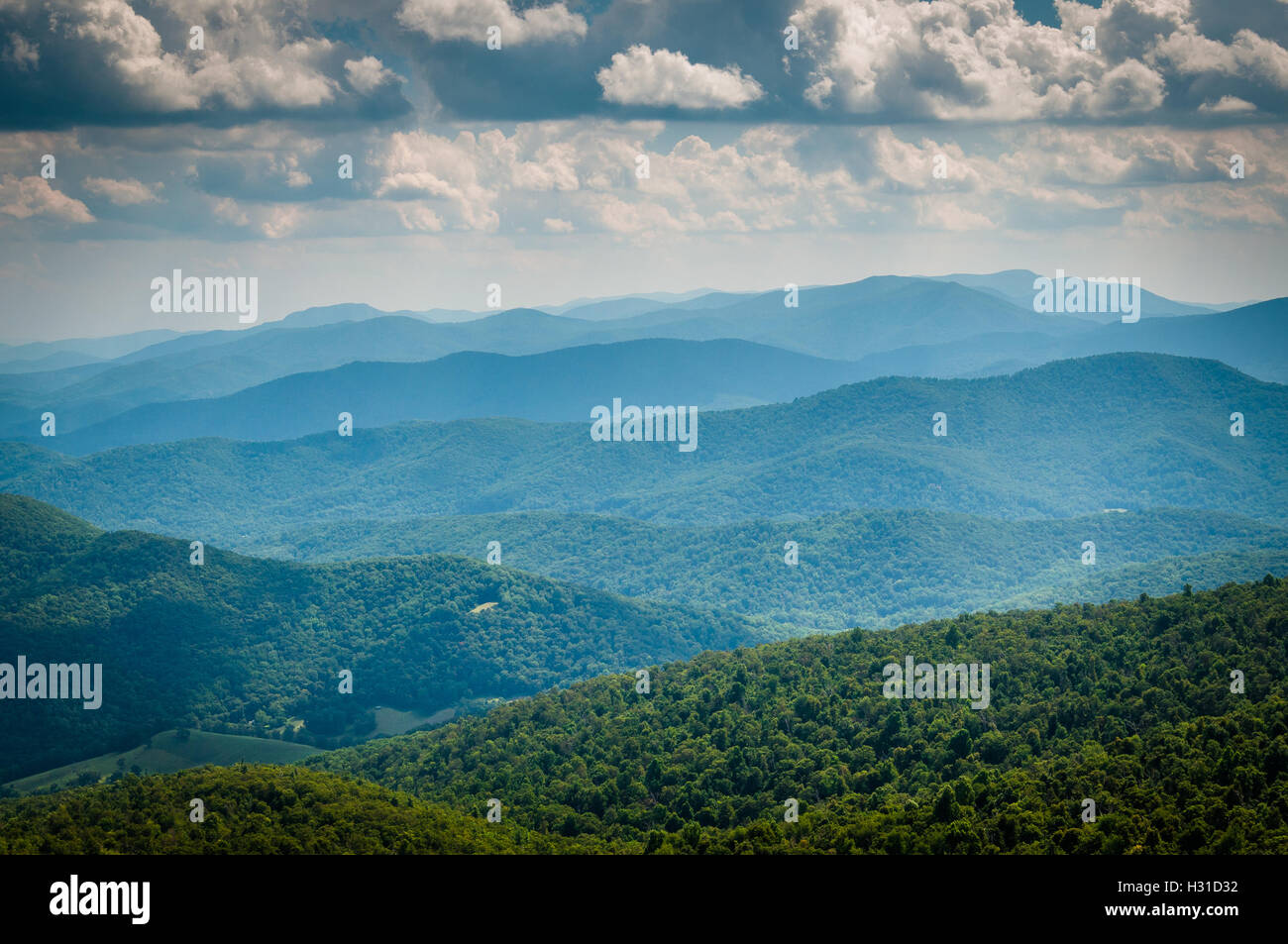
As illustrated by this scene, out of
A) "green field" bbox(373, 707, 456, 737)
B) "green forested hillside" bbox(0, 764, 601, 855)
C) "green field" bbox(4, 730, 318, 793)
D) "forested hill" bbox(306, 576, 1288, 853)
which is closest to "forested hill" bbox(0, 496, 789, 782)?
"green field" bbox(373, 707, 456, 737)

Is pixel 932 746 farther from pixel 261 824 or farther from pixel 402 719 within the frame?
pixel 402 719

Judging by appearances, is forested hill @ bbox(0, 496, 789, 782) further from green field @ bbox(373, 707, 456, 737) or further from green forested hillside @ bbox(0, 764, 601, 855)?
green forested hillside @ bbox(0, 764, 601, 855)

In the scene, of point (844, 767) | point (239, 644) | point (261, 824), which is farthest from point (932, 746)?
point (239, 644)

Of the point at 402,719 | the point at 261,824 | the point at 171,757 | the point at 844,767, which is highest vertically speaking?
the point at 844,767

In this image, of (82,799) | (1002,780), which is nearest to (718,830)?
(1002,780)
